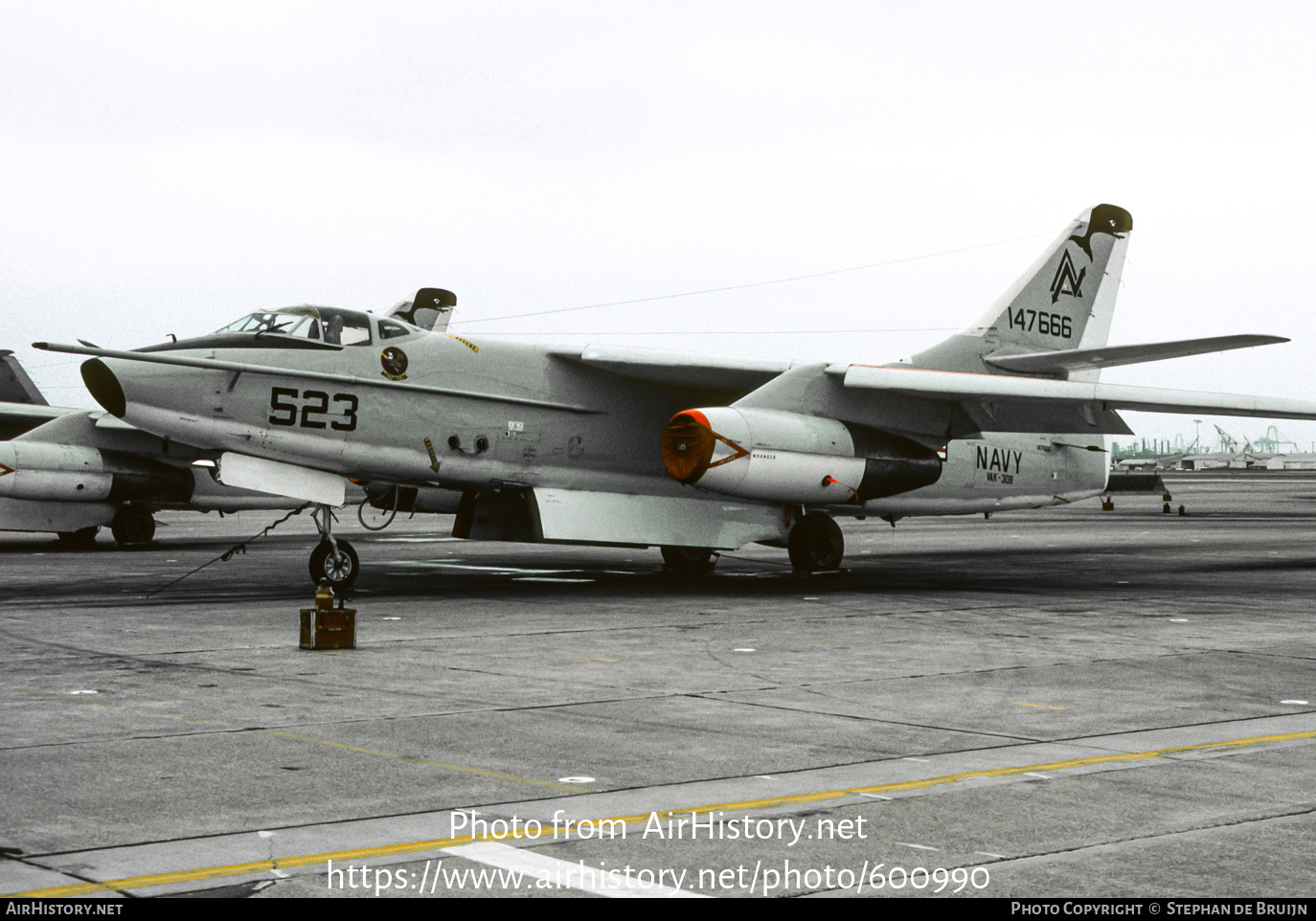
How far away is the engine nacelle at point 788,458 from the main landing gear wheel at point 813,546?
0.87 meters

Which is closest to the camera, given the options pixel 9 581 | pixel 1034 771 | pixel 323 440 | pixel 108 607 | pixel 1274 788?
pixel 1274 788

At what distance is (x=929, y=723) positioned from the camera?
7922mm

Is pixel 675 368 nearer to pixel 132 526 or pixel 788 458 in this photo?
pixel 788 458

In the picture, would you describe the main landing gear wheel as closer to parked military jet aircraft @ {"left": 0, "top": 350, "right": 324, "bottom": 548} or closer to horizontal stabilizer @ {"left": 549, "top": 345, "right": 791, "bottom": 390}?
horizontal stabilizer @ {"left": 549, "top": 345, "right": 791, "bottom": 390}

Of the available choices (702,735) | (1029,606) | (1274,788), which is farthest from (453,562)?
(1274,788)

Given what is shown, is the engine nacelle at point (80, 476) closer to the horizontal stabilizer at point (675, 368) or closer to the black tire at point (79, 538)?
the black tire at point (79, 538)

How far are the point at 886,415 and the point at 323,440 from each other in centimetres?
784

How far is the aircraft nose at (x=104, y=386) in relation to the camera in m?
15.3

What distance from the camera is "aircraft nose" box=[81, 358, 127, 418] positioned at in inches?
601

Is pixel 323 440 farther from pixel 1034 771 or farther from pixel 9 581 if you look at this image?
pixel 1034 771

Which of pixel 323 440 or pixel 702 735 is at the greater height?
pixel 323 440

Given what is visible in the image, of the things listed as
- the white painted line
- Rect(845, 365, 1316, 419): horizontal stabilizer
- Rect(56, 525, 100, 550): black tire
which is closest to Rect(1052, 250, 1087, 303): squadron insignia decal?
Rect(845, 365, 1316, 419): horizontal stabilizer

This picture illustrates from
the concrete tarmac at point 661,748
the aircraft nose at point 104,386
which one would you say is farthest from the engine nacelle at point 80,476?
the aircraft nose at point 104,386

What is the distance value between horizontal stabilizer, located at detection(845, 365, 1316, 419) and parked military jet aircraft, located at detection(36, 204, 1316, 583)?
1.4 inches
